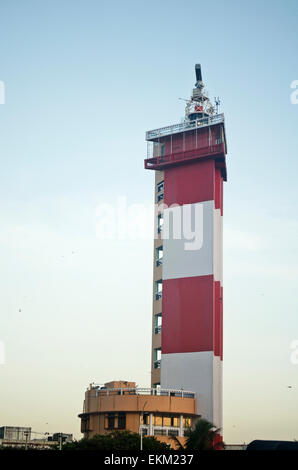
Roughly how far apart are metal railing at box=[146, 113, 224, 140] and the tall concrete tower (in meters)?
0.16

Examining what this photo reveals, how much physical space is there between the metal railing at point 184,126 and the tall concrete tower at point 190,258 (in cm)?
16

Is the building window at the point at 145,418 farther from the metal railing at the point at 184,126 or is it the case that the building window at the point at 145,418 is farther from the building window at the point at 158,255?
the metal railing at the point at 184,126

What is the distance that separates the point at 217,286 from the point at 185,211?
1207cm

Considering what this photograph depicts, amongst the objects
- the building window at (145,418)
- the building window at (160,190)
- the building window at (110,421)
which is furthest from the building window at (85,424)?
the building window at (160,190)

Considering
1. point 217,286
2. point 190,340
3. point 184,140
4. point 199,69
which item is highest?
point 199,69

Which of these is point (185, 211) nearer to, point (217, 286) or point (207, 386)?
point (217, 286)

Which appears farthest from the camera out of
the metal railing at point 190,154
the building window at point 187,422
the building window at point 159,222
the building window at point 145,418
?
the building window at point 159,222

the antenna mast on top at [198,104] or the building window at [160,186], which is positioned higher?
the antenna mast on top at [198,104]

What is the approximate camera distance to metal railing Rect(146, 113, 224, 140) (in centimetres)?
10100

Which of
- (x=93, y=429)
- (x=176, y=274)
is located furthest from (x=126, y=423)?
(x=176, y=274)

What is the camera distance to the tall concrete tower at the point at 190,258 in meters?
89.6

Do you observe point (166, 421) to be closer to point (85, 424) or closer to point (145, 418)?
point (145, 418)

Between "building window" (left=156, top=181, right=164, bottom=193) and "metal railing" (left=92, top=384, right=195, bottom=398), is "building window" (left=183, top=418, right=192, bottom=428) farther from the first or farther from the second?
"building window" (left=156, top=181, right=164, bottom=193)
